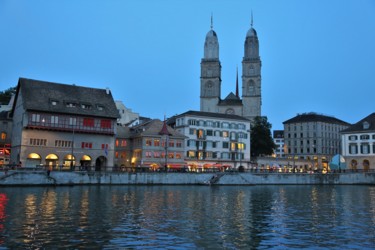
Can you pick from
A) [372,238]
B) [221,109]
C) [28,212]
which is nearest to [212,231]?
[372,238]

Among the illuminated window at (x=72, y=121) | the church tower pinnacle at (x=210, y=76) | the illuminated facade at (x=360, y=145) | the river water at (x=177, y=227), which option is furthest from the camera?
the church tower pinnacle at (x=210, y=76)

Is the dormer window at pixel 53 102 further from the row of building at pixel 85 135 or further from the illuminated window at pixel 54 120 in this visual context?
the illuminated window at pixel 54 120

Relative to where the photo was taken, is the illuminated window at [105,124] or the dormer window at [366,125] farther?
the dormer window at [366,125]

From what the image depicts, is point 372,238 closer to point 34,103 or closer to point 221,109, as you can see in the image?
point 34,103

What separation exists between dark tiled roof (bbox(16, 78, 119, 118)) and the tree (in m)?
49.1

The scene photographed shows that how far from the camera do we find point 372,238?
22.6m

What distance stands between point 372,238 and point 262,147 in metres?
94.2

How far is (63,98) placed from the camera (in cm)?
7625

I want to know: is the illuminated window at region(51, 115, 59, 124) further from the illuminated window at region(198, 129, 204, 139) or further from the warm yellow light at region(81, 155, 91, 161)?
the illuminated window at region(198, 129, 204, 139)

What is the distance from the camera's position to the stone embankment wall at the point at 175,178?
6097 cm

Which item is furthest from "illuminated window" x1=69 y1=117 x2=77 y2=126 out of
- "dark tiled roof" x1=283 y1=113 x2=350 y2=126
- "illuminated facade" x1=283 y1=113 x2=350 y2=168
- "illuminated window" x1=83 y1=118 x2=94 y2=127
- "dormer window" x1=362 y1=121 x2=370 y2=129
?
"dark tiled roof" x1=283 y1=113 x2=350 y2=126

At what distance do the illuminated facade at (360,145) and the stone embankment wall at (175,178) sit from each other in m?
14.0

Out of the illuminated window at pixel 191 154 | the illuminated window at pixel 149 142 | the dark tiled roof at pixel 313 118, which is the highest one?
the dark tiled roof at pixel 313 118

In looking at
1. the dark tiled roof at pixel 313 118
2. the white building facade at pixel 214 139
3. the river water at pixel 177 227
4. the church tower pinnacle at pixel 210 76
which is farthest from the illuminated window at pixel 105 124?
the dark tiled roof at pixel 313 118
